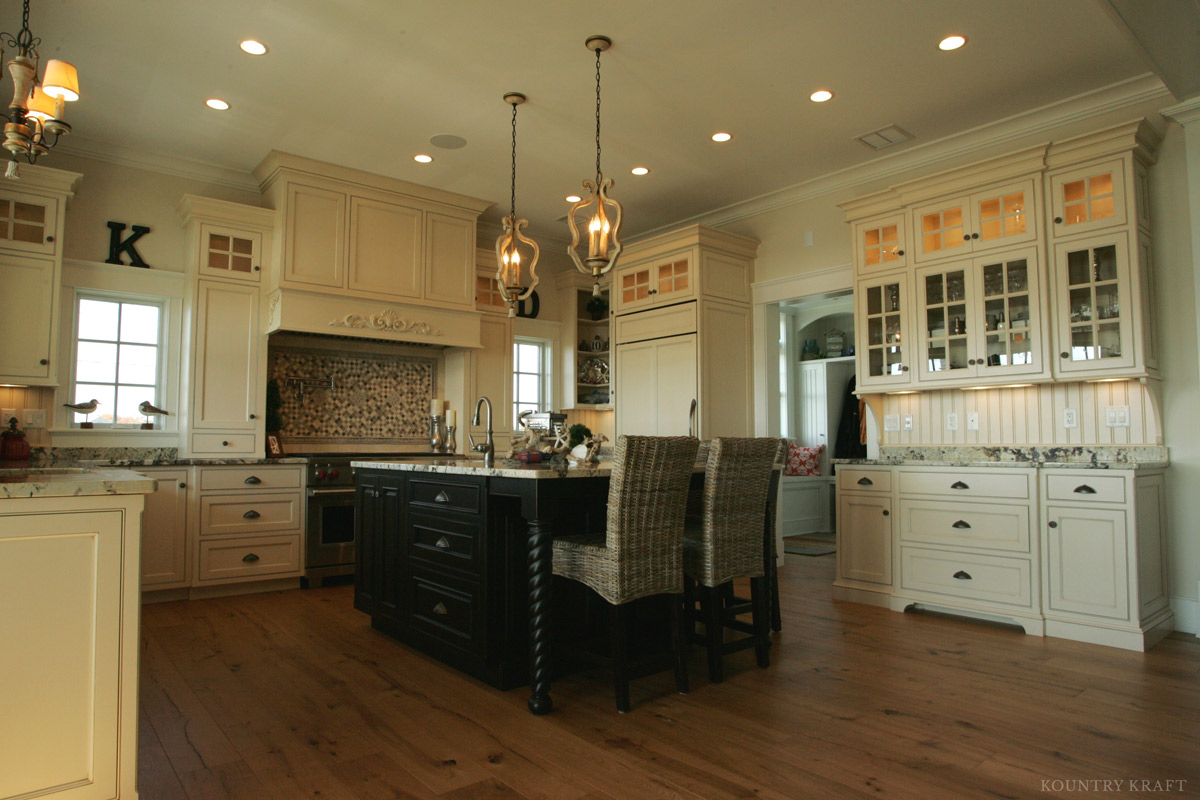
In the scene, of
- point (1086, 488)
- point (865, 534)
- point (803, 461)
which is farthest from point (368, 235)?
point (803, 461)

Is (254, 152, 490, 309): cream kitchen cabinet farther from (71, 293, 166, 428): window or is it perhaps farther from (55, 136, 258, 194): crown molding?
(71, 293, 166, 428): window

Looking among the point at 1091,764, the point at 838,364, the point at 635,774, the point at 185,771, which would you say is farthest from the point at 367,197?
the point at 838,364

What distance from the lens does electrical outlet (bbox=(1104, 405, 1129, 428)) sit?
3.89m

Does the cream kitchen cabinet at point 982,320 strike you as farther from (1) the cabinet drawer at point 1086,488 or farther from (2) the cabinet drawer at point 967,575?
(2) the cabinet drawer at point 967,575

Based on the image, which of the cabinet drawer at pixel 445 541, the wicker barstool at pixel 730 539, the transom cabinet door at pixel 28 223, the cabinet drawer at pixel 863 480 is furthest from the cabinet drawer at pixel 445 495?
the transom cabinet door at pixel 28 223

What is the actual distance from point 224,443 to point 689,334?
3.40m

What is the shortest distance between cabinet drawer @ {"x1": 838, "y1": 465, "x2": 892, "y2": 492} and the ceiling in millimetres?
2146

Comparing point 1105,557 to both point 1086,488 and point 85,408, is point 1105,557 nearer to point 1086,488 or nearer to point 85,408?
point 1086,488

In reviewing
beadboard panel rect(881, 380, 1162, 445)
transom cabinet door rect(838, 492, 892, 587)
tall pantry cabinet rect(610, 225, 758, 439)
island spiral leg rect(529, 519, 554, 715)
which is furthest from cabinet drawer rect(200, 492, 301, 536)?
beadboard panel rect(881, 380, 1162, 445)

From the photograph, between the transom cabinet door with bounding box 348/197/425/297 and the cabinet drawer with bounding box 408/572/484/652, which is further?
the transom cabinet door with bounding box 348/197/425/297

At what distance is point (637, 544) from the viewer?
264 cm

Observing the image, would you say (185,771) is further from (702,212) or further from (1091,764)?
(702,212)

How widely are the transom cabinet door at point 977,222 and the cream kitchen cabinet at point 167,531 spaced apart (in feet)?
15.8

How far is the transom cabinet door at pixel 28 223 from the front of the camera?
13.8 ft
